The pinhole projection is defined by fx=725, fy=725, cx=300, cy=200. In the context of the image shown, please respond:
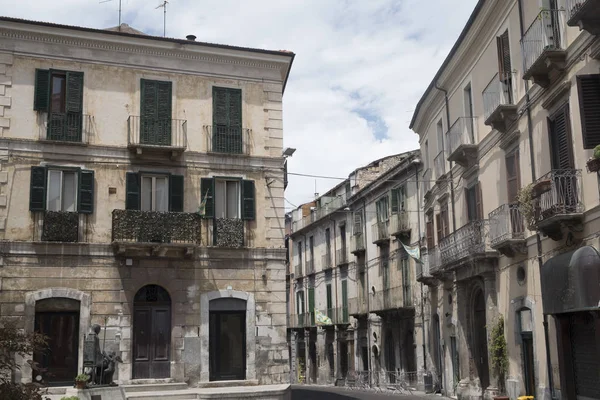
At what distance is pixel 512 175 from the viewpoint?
20.8m

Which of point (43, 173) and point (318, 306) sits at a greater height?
point (43, 173)

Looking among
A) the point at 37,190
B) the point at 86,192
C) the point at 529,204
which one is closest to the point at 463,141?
the point at 529,204

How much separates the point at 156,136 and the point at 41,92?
11.7 feet

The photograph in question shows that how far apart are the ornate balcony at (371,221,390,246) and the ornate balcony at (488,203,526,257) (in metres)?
15.5

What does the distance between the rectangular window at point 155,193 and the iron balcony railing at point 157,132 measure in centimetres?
108

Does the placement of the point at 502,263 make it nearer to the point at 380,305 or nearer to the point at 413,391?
the point at 413,391

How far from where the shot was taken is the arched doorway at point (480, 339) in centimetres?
2438

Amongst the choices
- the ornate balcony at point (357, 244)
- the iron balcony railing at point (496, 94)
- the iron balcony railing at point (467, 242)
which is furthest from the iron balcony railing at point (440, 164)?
the ornate balcony at point (357, 244)

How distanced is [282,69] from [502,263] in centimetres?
956

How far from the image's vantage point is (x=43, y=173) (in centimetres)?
2112

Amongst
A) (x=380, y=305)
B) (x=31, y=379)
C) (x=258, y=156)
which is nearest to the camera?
(x=31, y=379)

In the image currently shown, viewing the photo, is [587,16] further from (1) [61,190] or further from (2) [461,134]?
(1) [61,190]

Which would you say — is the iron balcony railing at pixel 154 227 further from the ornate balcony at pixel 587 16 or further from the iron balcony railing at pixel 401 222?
the iron balcony railing at pixel 401 222

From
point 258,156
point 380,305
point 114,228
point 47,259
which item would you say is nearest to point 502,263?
point 258,156
